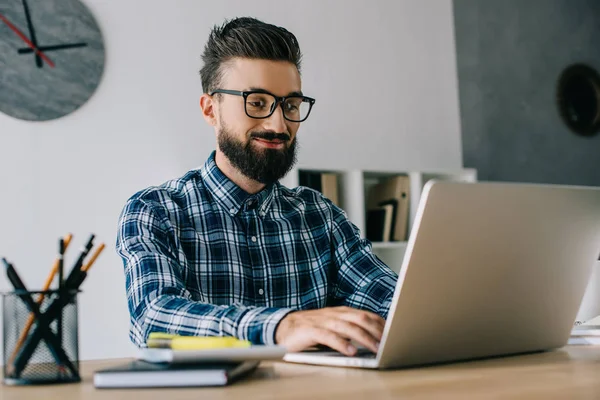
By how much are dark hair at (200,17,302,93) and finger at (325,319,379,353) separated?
949 mm

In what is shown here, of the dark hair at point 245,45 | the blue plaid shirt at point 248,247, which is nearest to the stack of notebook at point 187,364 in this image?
the blue plaid shirt at point 248,247

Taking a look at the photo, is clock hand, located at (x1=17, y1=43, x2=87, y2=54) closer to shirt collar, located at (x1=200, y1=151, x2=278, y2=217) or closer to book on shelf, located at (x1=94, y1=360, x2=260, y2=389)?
shirt collar, located at (x1=200, y1=151, x2=278, y2=217)

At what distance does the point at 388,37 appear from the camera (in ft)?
13.2

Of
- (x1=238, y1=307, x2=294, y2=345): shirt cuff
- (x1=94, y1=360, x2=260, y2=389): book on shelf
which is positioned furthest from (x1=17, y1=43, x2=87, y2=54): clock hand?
(x1=94, y1=360, x2=260, y2=389): book on shelf

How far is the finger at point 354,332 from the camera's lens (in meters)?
1.03

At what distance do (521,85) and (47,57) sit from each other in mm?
2848

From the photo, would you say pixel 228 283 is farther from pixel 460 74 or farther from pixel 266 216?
pixel 460 74

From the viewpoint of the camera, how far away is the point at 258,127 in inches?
72.6

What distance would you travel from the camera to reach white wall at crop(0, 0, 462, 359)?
3092 mm

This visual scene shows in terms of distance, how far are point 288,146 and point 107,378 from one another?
44.4 inches

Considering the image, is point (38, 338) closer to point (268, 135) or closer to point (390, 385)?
point (390, 385)

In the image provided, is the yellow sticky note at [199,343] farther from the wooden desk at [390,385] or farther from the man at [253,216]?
the man at [253,216]

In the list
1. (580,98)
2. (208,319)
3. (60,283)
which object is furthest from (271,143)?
(580,98)

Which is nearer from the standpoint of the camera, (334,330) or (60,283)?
(60,283)
